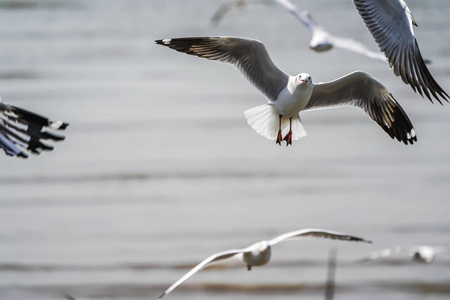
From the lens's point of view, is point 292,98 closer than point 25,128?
No

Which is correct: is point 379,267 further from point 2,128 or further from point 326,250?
point 2,128

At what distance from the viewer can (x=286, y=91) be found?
13.2ft

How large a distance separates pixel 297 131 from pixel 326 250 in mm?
1725

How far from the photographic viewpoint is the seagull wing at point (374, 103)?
420cm

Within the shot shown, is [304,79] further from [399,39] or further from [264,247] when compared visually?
[264,247]

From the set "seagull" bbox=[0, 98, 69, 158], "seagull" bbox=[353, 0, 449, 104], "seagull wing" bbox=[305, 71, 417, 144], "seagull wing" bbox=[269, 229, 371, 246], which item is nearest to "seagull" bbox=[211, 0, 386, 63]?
"seagull wing" bbox=[305, 71, 417, 144]

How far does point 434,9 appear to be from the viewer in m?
8.84

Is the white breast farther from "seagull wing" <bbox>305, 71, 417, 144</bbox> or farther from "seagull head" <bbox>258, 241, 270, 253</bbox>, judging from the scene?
"seagull head" <bbox>258, 241, 270, 253</bbox>

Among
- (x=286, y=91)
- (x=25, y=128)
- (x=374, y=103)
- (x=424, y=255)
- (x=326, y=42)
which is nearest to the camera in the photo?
(x=25, y=128)

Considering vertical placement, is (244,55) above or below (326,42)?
below

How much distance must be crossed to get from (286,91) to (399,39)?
45cm

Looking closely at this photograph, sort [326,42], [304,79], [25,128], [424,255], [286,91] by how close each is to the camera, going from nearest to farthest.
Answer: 1. [25,128]
2. [304,79]
3. [286,91]
4. [424,255]
5. [326,42]

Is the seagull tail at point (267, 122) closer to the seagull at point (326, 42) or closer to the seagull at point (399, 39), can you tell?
the seagull at point (399, 39)

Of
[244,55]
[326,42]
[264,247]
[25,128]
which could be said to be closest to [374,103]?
[244,55]
